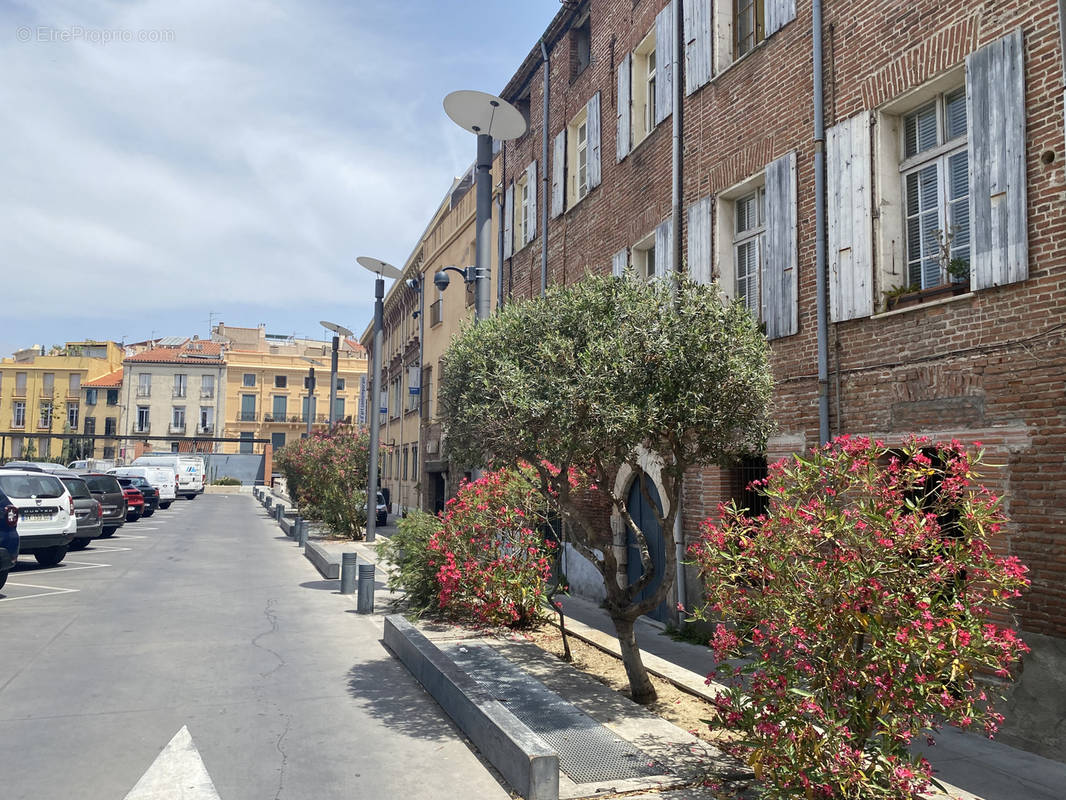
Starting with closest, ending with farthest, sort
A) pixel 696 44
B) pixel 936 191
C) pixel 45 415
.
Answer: pixel 936 191, pixel 696 44, pixel 45 415

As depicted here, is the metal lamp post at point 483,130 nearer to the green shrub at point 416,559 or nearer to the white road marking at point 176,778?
the green shrub at point 416,559

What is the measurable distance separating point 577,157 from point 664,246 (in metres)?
5.33

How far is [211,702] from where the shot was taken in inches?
280

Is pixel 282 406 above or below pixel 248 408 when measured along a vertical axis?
above

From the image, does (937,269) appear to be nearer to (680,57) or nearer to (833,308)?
(833,308)

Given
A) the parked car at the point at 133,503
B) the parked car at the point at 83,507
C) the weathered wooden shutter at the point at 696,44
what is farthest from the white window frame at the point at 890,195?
the parked car at the point at 133,503

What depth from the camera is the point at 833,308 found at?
8.48 meters

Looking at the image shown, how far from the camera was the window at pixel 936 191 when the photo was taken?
7430 mm

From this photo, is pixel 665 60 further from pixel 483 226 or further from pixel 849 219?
pixel 849 219

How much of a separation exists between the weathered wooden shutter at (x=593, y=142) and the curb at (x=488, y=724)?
30.6 ft

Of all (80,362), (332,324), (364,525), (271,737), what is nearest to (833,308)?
(271,737)

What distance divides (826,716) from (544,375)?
3416 millimetres

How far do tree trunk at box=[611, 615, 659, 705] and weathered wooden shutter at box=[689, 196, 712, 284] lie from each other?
4996 mm

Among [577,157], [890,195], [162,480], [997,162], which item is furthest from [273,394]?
[997,162]
